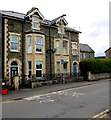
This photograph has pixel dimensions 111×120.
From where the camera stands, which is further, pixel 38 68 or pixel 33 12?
pixel 38 68

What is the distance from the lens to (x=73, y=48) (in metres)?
26.1

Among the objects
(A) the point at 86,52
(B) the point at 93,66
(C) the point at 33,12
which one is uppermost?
(C) the point at 33,12

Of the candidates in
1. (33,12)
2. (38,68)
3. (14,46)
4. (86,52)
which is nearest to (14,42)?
(14,46)

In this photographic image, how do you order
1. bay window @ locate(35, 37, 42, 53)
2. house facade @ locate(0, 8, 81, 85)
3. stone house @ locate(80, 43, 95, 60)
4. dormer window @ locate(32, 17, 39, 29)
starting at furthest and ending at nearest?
1. stone house @ locate(80, 43, 95, 60)
2. dormer window @ locate(32, 17, 39, 29)
3. bay window @ locate(35, 37, 42, 53)
4. house facade @ locate(0, 8, 81, 85)

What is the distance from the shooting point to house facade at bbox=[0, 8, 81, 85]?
18.1 meters

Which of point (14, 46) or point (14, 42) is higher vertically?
point (14, 42)

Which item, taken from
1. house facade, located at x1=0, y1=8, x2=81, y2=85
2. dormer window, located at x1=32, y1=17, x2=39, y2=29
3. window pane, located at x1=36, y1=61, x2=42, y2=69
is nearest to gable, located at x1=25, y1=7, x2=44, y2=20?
house facade, located at x1=0, y1=8, x2=81, y2=85

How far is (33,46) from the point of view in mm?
19969

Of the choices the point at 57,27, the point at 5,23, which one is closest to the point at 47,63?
the point at 57,27

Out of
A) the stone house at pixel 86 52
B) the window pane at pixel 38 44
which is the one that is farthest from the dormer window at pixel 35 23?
the stone house at pixel 86 52

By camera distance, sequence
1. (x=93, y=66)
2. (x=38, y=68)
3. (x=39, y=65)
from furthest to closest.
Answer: (x=93, y=66)
(x=39, y=65)
(x=38, y=68)

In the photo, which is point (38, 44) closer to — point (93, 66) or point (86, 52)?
point (93, 66)

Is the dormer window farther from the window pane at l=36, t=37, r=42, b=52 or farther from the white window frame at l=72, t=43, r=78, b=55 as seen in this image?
the white window frame at l=72, t=43, r=78, b=55

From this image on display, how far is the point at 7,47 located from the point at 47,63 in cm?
649
